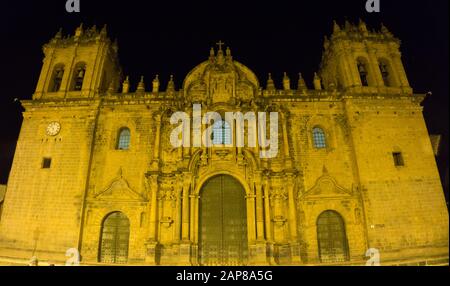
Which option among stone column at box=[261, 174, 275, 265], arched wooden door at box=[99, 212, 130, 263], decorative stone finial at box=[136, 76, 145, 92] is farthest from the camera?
decorative stone finial at box=[136, 76, 145, 92]

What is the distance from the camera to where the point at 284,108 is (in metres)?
21.3

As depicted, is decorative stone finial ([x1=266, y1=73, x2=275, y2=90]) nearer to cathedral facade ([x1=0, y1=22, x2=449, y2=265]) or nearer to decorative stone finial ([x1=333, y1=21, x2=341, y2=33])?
cathedral facade ([x1=0, y1=22, x2=449, y2=265])

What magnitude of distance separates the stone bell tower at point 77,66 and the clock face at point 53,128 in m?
2.30

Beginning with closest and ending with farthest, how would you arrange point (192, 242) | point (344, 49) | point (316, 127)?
point (192, 242) → point (316, 127) → point (344, 49)

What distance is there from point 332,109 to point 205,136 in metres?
8.92

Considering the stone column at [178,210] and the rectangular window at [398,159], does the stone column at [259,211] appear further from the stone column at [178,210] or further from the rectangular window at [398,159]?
the rectangular window at [398,159]

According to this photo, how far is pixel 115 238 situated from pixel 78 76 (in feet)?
41.7

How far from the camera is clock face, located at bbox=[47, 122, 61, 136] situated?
67.8 ft

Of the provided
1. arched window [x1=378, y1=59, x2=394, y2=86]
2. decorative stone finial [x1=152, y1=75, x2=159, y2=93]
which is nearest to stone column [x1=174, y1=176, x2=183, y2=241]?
decorative stone finial [x1=152, y1=75, x2=159, y2=93]

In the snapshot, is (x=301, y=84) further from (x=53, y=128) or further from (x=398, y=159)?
(x=53, y=128)

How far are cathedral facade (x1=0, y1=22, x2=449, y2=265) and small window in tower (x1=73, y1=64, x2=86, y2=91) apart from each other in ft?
1.75

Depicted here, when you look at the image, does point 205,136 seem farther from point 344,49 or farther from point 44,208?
point 344,49

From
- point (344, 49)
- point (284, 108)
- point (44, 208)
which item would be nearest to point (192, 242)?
point (44, 208)

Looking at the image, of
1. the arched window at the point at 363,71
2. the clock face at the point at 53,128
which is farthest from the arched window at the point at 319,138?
the clock face at the point at 53,128
